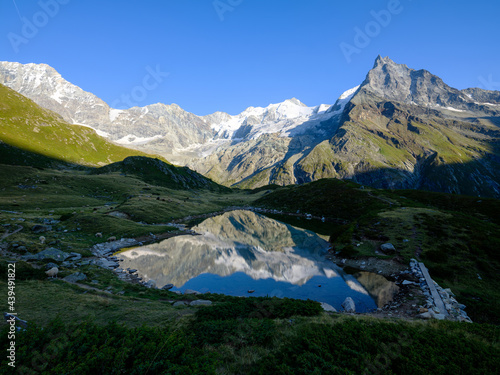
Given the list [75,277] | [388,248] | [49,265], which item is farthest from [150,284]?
[388,248]

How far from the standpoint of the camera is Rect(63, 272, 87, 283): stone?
21.5 m

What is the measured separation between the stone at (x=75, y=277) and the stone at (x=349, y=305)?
91.3ft

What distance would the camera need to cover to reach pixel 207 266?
1460 inches

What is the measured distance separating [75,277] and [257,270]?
2417 cm

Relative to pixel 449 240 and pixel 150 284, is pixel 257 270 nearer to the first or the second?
pixel 150 284

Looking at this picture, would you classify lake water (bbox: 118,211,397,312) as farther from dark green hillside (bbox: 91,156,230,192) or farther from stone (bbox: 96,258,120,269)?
dark green hillside (bbox: 91,156,230,192)

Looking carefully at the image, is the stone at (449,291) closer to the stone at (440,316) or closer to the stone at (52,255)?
the stone at (440,316)

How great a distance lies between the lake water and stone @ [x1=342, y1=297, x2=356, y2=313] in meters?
0.67

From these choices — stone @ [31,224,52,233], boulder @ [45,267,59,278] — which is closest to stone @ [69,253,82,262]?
boulder @ [45,267,59,278]

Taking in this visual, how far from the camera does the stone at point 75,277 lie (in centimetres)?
2148

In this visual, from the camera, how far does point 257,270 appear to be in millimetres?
36250

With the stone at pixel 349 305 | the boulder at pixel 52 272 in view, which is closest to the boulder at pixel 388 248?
the stone at pixel 349 305

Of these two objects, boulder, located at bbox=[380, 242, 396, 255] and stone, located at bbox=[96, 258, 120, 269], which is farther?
boulder, located at bbox=[380, 242, 396, 255]

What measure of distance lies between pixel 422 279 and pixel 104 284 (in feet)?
124
